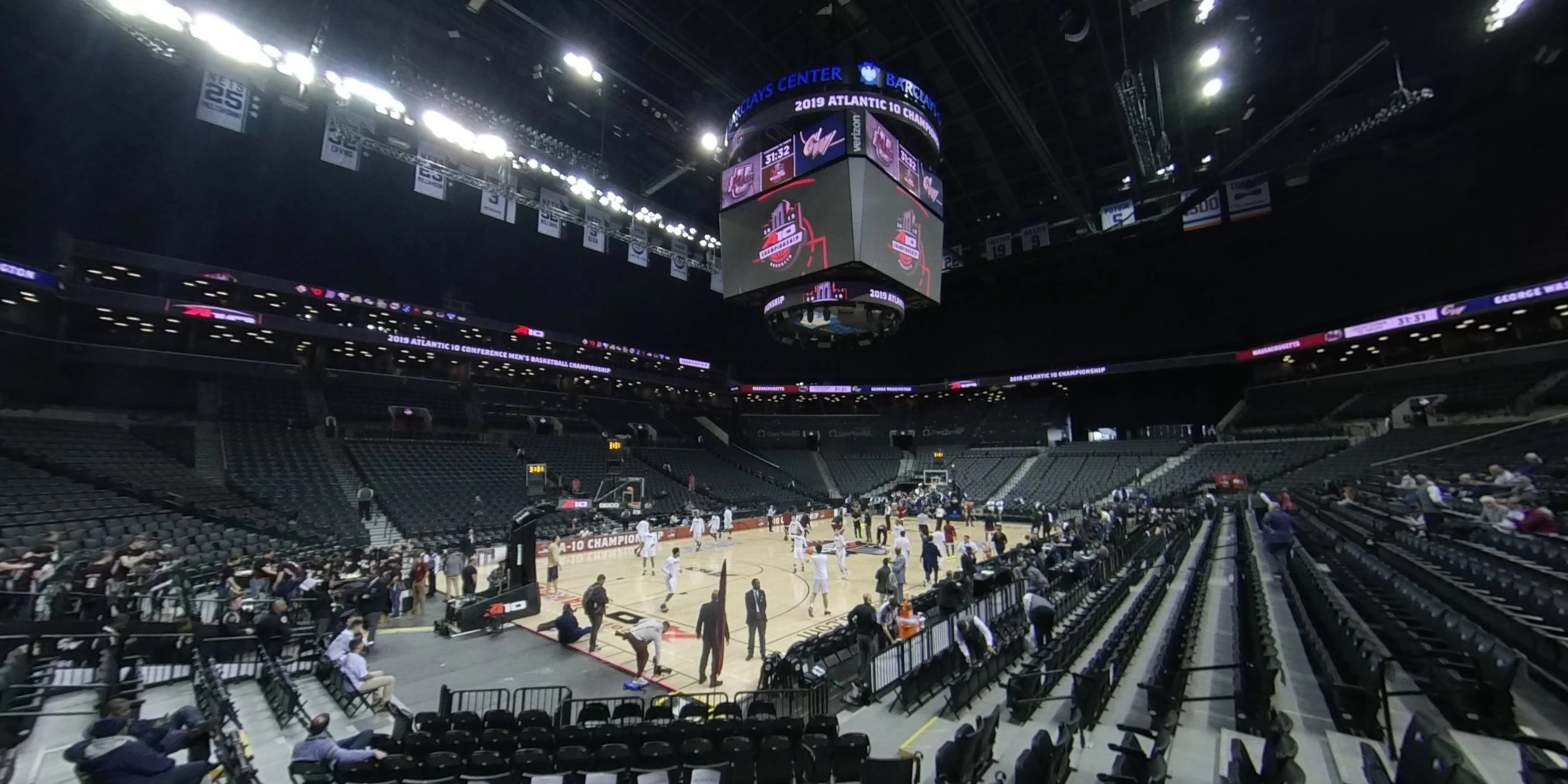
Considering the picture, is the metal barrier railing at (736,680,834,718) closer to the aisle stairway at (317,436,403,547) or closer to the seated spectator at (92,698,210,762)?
the seated spectator at (92,698,210,762)

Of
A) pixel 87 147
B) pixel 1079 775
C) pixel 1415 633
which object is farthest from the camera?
pixel 87 147

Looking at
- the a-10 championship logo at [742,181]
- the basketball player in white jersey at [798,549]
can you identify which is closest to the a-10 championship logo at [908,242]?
the a-10 championship logo at [742,181]

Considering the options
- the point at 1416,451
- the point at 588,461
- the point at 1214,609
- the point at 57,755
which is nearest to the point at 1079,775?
the point at 1214,609

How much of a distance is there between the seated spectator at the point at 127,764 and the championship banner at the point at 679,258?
949 inches

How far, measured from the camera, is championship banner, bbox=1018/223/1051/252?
28423 mm

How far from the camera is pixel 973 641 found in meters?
7.48

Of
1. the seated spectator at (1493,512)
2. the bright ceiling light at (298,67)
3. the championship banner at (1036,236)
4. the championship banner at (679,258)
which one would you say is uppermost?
the championship banner at (1036,236)

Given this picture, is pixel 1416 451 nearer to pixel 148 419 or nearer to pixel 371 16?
pixel 371 16

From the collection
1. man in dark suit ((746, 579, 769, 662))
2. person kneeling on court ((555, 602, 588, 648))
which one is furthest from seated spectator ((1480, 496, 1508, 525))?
person kneeling on court ((555, 602, 588, 648))

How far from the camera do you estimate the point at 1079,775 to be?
4.57 metres

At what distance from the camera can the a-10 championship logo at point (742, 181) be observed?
44.7 feet

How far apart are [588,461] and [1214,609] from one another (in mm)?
28316

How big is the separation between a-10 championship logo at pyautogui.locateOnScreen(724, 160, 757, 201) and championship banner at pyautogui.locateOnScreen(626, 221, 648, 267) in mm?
10996

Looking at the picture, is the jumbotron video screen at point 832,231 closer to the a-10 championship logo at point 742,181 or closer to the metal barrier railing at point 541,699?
the a-10 championship logo at point 742,181
